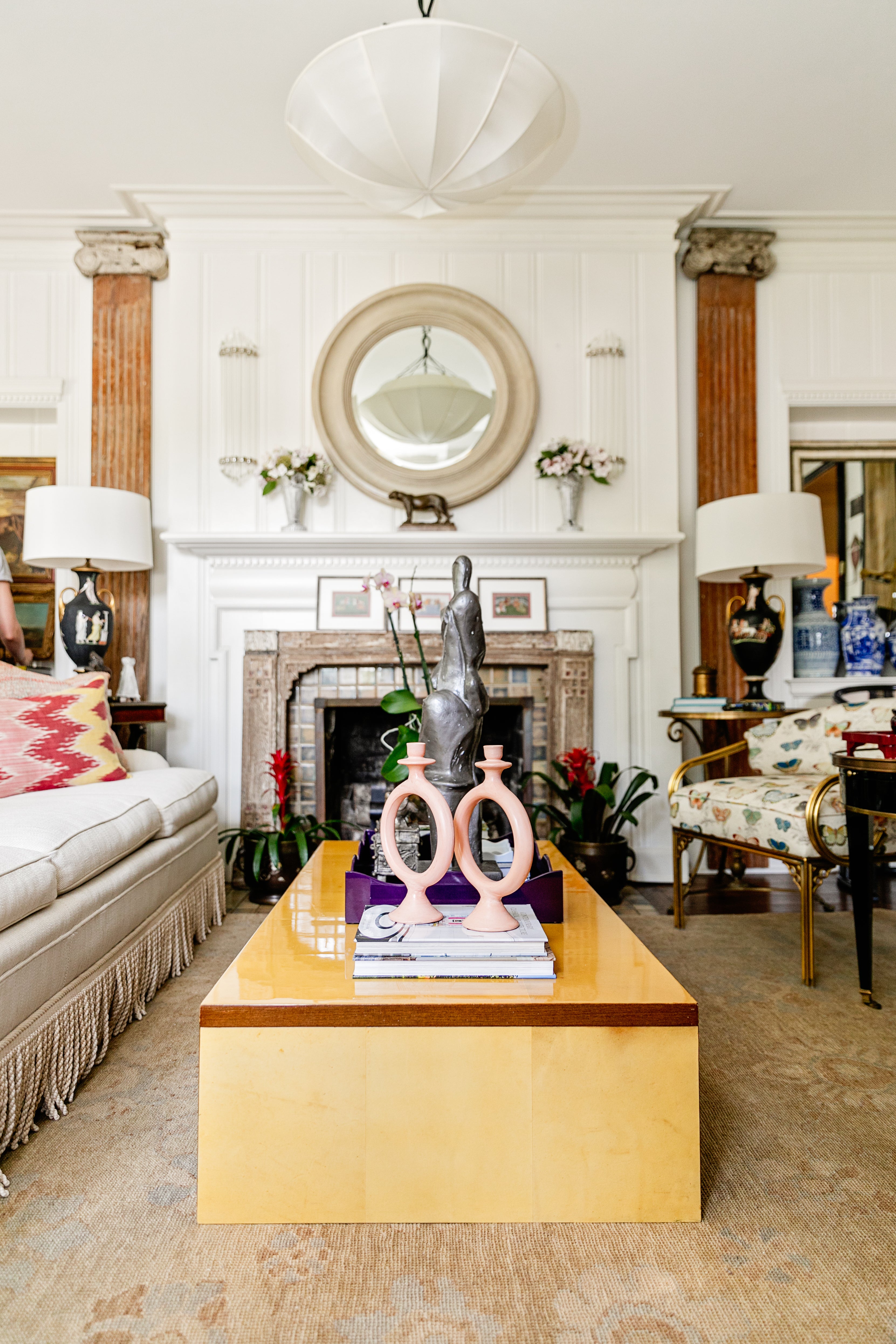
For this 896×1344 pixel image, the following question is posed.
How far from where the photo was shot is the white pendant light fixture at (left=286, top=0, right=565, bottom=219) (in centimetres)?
190

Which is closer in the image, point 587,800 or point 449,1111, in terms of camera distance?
point 449,1111

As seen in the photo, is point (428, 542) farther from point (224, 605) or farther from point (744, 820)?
point (744, 820)

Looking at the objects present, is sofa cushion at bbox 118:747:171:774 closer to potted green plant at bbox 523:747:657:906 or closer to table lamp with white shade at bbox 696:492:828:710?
potted green plant at bbox 523:747:657:906

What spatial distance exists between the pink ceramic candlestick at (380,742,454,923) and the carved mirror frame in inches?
95.9

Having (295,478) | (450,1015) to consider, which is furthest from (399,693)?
(450,1015)

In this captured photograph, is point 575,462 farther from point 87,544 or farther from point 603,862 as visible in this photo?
point 87,544

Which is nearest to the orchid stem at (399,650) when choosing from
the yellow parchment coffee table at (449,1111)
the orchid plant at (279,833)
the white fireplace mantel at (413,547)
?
the white fireplace mantel at (413,547)

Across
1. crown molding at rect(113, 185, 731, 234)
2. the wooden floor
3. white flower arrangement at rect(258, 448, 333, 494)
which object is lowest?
the wooden floor

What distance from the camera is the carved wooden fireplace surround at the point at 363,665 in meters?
3.58

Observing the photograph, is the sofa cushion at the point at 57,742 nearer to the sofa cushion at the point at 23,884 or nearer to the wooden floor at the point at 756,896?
the sofa cushion at the point at 23,884

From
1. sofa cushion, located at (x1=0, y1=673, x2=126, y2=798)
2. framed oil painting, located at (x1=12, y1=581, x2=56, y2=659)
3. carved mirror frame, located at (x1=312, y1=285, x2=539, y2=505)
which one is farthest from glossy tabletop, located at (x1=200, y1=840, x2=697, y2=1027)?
framed oil painting, located at (x1=12, y1=581, x2=56, y2=659)

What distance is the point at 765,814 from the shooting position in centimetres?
249

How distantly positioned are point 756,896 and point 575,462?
1.99m

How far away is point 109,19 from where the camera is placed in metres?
2.69
